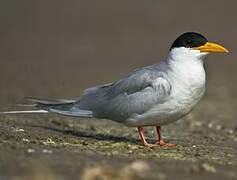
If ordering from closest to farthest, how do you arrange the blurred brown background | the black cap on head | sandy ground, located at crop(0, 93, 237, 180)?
sandy ground, located at crop(0, 93, 237, 180) → the black cap on head → the blurred brown background

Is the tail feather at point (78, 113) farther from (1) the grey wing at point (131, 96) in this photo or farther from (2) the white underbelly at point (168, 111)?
(2) the white underbelly at point (168, 111)

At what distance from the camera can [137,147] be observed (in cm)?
754

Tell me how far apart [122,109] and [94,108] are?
1.52 feet

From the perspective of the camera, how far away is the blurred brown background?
51.0ft

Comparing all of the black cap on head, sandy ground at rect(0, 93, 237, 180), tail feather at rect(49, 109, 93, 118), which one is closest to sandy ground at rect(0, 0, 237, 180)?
sandy ground at rect(0, 93, 237, 180)

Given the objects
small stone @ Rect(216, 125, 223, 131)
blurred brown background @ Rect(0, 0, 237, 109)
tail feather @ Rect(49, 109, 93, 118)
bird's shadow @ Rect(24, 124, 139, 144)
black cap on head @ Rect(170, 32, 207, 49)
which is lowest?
bird's shadow @ Rect(24, 124, 139, 144)

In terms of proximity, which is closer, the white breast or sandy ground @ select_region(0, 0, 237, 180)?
sandy ground @ select_region(0, 0, 237, 180)

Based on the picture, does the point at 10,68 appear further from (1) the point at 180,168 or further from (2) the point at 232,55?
(1) the point at 180,168

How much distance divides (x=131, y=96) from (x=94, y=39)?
13.1m

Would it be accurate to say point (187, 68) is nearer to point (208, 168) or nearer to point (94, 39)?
point (208, 168)

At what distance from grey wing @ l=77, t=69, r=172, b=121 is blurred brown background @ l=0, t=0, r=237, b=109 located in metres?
4.93

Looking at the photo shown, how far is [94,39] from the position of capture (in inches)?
814

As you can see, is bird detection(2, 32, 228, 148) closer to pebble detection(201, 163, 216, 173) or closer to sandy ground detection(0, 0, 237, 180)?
sandy ground detection(0, 0, 237, 180)

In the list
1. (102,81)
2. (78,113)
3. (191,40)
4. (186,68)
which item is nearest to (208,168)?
(186,68)
